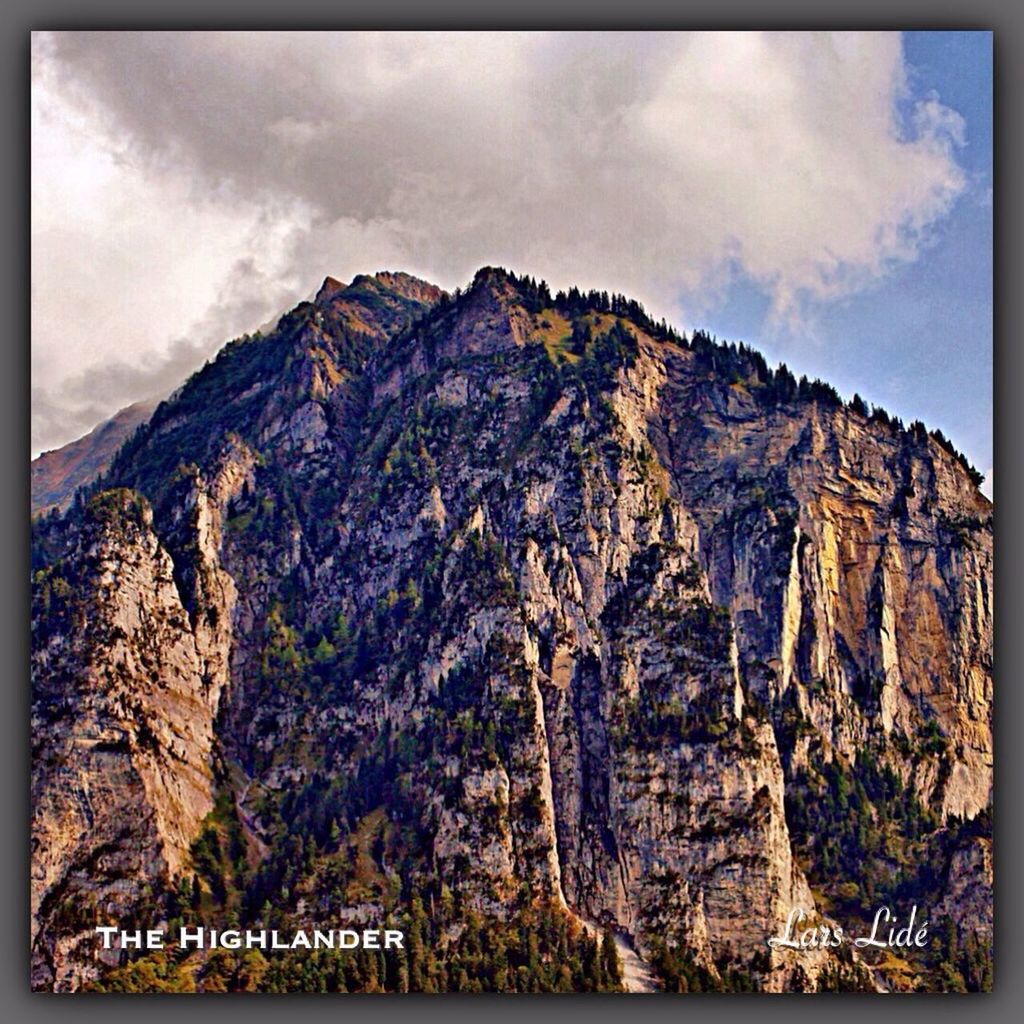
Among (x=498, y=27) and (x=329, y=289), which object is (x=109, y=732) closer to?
(x=329, y=289)

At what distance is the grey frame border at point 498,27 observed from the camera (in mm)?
15578

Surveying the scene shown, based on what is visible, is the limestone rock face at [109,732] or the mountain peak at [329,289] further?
the mountain peak at [329,289]

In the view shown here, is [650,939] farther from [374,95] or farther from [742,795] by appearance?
[374,95]

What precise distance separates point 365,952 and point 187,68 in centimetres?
1024

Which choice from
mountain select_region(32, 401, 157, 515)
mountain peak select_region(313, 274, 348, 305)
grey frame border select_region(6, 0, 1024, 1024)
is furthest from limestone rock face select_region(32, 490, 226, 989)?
mountain peak select_region(313, 274, 348, 305)

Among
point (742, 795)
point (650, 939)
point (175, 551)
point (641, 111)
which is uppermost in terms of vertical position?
point (641, 111)

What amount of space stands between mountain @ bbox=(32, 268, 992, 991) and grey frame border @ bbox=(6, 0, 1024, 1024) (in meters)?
0.41

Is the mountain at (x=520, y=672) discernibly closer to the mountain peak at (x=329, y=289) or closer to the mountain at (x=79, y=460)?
the mountain peak at (x=329, y=289)

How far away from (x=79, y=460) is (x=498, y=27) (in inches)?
277

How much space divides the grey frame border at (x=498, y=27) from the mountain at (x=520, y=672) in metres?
0.41

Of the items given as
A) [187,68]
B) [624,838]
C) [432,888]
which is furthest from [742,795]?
[187,68]

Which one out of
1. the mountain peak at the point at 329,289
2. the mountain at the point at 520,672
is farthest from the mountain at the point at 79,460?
the mountain peak at the point at 329,289

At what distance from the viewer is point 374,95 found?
681 inches

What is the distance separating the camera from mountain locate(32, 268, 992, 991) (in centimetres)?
1708
